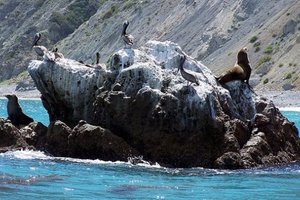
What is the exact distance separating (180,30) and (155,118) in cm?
7195

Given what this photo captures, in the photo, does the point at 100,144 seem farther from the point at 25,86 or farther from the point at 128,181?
the point at 25,86

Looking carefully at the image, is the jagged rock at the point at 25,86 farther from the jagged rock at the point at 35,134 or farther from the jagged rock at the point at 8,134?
the jagged rock at the point at 8,134

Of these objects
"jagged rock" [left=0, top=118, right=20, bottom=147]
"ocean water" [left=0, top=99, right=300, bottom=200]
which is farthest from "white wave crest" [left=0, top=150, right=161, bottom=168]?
"jagged rock" [left=0, top=118, right=20, bottom=147]

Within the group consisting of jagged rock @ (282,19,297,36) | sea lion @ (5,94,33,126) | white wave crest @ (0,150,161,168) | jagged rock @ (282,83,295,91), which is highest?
jagged rock @ (282,19,297,36)

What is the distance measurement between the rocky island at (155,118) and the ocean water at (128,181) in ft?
2.50

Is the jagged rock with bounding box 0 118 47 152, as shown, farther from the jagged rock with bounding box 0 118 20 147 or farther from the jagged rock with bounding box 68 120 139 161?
the jagged rock with bounding box 68 120 139 161

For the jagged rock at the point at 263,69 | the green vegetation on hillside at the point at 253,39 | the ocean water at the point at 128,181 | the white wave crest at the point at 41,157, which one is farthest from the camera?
the green vegetation on hillside at the point at 253,39

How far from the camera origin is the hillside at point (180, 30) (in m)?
76.3

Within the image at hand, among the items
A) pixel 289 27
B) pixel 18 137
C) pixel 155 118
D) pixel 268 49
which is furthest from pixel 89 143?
pixel 289 27

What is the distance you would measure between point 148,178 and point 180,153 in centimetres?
327

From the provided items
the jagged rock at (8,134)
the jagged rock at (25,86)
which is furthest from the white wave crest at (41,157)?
the jagged rock at (25,86)

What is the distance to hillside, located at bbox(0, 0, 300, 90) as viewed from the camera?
76.3m

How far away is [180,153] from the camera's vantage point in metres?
24.2

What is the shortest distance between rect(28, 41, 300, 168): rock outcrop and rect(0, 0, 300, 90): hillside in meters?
41.6
